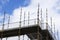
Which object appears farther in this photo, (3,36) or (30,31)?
(3,36)

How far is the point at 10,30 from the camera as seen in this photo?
100 feet

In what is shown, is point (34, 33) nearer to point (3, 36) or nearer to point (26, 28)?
point (26, 28)

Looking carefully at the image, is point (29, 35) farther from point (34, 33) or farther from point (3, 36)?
point (3, 36)

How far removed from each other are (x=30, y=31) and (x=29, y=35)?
6.04 feet

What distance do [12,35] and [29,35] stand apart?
2546 millimetres

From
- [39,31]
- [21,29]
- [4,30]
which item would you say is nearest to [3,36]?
[4,30]

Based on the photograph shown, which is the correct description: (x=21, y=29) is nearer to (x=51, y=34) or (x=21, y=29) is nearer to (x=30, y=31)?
(x=30, y=31)

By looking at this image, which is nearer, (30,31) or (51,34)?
(30,31)

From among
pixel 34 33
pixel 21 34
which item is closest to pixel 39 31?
pixel 34 33

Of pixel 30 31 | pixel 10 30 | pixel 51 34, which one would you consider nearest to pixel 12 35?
pixel 10 30

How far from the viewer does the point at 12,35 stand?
31.6 meters

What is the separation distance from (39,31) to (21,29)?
8.43ft

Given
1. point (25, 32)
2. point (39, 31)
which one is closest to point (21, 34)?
point (25, 32)

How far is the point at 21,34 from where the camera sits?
31.0m
